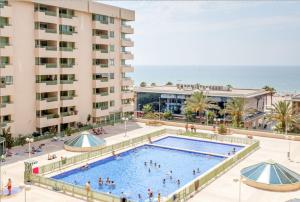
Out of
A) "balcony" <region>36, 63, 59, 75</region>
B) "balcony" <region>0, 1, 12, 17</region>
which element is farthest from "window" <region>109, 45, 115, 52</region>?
"balcony" <region>0, 1, 12, 17</region>

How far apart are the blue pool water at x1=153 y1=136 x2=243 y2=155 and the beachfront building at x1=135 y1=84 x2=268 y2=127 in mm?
23935

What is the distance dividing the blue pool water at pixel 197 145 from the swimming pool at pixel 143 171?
2376 millimetres

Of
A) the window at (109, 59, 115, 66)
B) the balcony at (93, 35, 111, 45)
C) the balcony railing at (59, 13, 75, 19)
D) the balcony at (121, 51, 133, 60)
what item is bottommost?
the window at (109, 59, 115, 66)

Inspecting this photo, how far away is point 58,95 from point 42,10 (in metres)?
13.5

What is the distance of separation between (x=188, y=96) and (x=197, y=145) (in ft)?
107

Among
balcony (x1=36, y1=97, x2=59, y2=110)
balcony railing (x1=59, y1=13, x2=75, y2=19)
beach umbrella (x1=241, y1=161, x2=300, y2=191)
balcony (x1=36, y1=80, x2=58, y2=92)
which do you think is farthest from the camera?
balcony railing (x1=59, y1=13, x2=75, y2=19)

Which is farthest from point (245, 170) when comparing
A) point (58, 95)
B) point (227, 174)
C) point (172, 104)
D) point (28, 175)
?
point (172, 104)

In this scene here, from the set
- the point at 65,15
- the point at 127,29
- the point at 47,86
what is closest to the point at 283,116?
the point at 127,29

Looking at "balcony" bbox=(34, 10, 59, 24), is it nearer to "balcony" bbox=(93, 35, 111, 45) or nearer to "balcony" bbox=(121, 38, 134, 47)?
"balcony" bbox=(93, 35, 111, 45)

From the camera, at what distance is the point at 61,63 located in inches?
2281

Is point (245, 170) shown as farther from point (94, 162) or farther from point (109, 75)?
point (109, 75)

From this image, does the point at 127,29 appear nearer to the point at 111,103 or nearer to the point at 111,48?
the point at 111,48

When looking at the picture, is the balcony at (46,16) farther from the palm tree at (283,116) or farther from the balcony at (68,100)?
the palm tree at (283,116)

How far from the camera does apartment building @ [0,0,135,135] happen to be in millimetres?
49781
